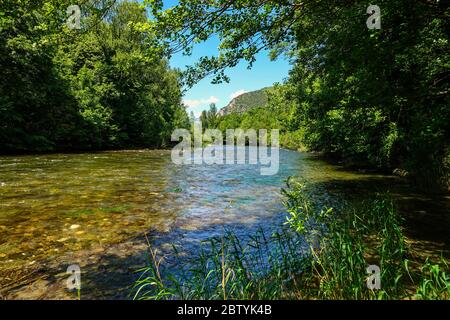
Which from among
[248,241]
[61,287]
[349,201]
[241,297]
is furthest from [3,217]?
[349,201]

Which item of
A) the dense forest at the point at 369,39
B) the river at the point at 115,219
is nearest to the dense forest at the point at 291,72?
the dense forest at the point at 369,39

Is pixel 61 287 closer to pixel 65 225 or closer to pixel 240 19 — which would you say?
pixel 65 225

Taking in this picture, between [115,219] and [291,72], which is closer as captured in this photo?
[115,219]

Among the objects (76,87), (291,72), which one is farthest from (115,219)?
(76,87)

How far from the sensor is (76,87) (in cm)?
3688

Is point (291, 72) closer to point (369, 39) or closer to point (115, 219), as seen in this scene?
point (369, 39)

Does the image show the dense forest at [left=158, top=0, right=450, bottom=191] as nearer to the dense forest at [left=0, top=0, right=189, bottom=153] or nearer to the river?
the dense forest at [left=0, top=0, right=189, bottom=153]

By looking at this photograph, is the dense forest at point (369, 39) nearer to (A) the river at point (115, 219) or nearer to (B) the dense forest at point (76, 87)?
(B) the dense forest at point (76, 87)

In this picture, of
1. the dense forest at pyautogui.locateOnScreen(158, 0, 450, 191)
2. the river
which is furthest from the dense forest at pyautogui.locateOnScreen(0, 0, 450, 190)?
the river

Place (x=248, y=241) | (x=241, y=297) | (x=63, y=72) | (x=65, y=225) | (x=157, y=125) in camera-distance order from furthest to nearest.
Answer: (x=157, y=125) → (x=63, y=72) → (x=65, y=225) → (x=248, y=241) → (x=241, y=297)

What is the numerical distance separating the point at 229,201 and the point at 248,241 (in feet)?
15.3

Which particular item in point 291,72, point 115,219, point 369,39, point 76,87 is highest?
point 76,87

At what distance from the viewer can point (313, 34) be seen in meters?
9.01

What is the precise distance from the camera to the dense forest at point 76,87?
544 inches
